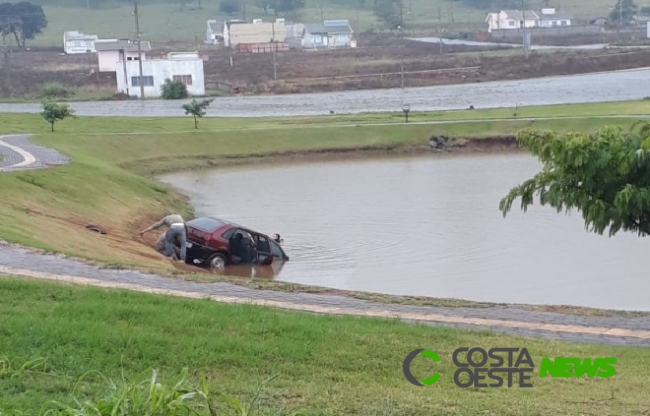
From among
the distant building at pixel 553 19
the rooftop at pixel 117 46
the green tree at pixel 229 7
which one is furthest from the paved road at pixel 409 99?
the green tree at pixel 229 7

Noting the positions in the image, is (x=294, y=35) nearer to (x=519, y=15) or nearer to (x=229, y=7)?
(x=229, y=7)

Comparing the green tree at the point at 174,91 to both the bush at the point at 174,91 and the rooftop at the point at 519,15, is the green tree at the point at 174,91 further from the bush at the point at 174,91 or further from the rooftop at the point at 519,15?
the rooftop at the point at 519,15

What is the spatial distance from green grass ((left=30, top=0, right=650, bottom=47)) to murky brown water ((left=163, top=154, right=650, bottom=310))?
111444mm

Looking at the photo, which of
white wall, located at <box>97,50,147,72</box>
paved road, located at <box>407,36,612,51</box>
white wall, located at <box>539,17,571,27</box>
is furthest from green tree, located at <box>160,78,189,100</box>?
white wall, located at <box>539,17,571,27</box>

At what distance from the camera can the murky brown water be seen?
68.2 ft

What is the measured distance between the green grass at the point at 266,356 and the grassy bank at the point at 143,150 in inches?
309

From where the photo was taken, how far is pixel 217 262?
2272cm

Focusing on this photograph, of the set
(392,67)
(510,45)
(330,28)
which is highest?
(330,28)

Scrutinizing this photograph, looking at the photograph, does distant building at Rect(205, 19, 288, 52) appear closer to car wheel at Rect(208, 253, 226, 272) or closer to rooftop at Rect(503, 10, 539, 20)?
rooftop at Rect(503, 10, 539, 20)

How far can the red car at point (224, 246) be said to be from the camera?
22656mm

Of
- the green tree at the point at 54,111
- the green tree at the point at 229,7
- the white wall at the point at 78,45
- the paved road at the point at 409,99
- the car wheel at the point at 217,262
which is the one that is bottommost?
the paved road at the point at 409,99

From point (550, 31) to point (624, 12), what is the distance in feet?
67.3

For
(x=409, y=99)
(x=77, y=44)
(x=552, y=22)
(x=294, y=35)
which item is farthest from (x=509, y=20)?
(x=409, y=99)

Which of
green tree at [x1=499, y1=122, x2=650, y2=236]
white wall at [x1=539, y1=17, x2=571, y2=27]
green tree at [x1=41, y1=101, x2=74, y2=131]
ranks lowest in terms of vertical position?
green tree at [x1=41, y1=101, x2=74, y2=131]
